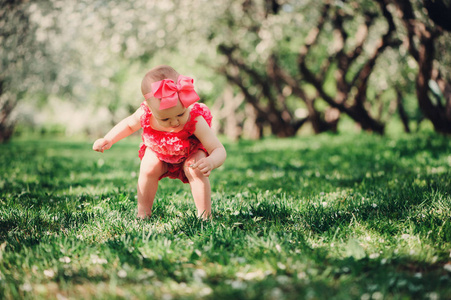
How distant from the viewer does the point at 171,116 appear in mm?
2867

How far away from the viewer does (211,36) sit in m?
13.6

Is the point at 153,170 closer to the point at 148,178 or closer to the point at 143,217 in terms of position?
the point at 148,178

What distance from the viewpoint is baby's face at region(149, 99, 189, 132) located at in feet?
9.29

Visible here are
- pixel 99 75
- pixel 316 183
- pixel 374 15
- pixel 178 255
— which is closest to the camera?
pixel 178 255

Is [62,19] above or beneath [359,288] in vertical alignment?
above

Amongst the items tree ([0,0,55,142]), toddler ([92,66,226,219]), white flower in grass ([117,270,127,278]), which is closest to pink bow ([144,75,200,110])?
toddler ([92,66,226,219])

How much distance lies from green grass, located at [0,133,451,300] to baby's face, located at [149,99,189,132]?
794 mm

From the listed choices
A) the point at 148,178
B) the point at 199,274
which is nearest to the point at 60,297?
the point at 199,274

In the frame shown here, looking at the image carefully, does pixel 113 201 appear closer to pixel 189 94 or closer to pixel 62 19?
pixel 189 94

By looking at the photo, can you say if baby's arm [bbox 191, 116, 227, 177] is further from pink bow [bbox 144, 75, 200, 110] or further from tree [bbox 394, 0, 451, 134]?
tree [bbox 394, 0, 451, 134]

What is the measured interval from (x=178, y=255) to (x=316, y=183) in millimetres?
2858

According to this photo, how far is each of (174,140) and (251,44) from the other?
13.4m

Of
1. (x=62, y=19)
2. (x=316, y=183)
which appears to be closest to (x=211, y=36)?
(x=62, y=19)

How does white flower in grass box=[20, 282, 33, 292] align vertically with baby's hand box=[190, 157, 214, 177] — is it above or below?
below
